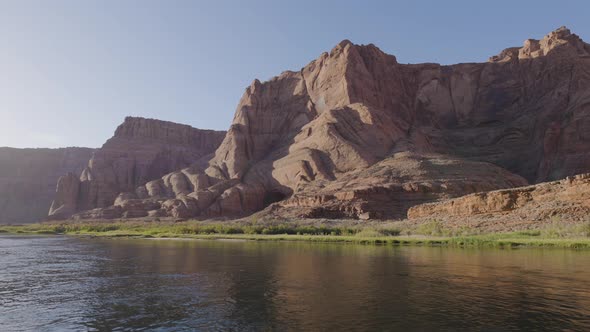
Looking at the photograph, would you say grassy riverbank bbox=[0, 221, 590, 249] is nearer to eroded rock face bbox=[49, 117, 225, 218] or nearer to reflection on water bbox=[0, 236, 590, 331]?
reflection on water bbox=[0, 236, 590, 331]

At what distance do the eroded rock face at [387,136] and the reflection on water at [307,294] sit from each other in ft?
160

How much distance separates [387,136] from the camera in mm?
104312

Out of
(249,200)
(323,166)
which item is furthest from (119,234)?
(323,166)

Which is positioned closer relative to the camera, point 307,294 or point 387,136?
point 307,294

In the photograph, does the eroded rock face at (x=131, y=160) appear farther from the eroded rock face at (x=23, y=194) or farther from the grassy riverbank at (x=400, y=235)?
the grassy riverbank at (x=400, y=235)

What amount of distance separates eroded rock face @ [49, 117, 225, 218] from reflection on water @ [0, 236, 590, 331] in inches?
4481

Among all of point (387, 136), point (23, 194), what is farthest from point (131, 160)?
point (387, 136)

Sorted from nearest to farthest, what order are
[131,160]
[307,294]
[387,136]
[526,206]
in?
[307,294]
[526,206]
[387,136]
[131,160]

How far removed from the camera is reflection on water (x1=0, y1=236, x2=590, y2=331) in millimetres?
14336

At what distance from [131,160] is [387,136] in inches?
3458

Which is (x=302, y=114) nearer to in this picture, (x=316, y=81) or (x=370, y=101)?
(x=316, y=81)

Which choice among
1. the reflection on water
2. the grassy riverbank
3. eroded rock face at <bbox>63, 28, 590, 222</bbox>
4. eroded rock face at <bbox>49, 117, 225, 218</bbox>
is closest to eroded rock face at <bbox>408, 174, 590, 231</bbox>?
the grassy riverbank

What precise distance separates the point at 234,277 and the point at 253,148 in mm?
107944

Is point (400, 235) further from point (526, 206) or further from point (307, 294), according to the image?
point (307, 294)
